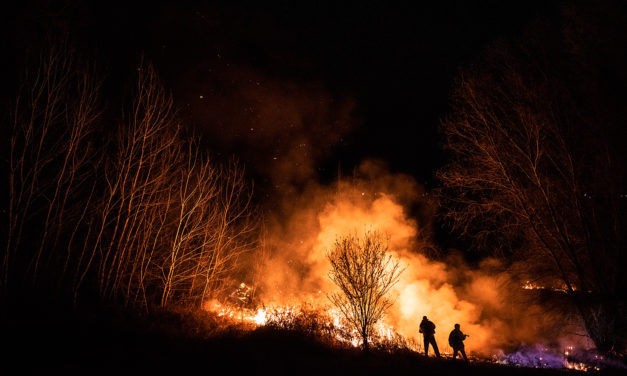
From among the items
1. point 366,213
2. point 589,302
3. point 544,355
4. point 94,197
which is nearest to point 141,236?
point 94,197

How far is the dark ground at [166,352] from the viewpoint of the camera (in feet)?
24.2

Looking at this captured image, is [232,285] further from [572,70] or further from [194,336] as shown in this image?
[572,70]

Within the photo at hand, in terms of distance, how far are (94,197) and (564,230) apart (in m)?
16.9

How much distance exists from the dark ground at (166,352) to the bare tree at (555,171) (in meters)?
3.05

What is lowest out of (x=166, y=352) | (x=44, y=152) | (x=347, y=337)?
(x=166, y=352)

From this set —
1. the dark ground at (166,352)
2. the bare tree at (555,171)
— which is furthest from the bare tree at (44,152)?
the bare tree at (555,171)

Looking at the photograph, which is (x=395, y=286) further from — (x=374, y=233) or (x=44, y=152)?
(x=44, y=152)

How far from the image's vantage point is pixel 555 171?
13.2 metres

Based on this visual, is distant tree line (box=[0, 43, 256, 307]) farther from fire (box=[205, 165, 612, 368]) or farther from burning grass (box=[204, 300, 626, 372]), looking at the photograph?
fire (box=[205, 165, 612, 368])

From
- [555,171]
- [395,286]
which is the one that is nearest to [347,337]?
[395,286]

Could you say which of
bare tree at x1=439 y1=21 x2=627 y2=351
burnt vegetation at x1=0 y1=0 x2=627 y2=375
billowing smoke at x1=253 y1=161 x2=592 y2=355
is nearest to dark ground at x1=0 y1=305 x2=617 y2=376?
burnt vegetation at x1=0 y1=0 x2=627 y2=375

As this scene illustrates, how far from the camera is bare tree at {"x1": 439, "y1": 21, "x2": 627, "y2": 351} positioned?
11.6 meters

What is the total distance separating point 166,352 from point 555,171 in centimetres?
1368

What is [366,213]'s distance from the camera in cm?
1959
